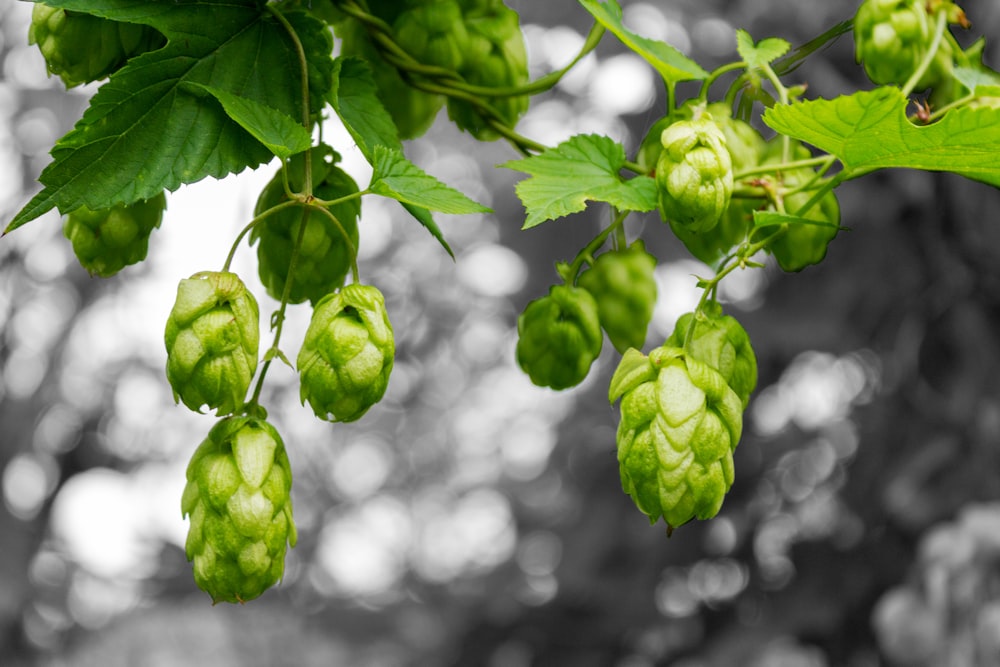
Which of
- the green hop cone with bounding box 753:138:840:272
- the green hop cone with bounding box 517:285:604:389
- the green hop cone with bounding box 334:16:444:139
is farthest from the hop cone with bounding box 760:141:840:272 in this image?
the green hop cone with bounding box 334:16:444:139

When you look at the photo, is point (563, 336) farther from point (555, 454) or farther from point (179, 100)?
point (555, 454)

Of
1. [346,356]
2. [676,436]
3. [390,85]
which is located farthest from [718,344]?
[390,85]

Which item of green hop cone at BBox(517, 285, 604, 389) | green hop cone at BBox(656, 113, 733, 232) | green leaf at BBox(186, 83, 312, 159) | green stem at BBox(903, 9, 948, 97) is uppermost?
green leaf at BBox(186, 83, 312, 159)

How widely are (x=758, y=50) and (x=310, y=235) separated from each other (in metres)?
0.30

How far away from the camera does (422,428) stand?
5508 mm

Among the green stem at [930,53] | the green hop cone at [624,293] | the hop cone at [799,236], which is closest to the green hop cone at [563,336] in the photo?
the green hop cone at [624,293]

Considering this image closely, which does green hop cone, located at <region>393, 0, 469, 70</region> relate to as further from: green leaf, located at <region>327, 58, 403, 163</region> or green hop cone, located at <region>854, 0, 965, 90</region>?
green hop cone, located at <region>854, 0, 965, 90</region>

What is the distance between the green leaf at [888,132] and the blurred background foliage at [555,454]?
0.31m

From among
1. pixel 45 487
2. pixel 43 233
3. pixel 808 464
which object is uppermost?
pixel 808 464

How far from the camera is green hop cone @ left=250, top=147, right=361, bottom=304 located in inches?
23.4

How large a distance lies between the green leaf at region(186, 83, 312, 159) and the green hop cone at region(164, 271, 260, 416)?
0.06 m

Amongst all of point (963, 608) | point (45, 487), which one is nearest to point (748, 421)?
point (963, 608)

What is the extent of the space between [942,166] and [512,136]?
248 millimetres

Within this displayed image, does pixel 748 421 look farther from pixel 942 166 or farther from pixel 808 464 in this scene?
pixel 942 166
